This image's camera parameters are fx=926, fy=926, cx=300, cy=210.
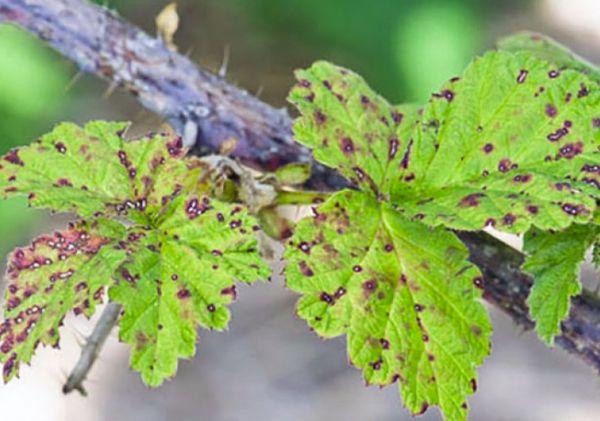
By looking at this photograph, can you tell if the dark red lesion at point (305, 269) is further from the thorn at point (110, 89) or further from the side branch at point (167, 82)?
the thorn at point (110, 89)

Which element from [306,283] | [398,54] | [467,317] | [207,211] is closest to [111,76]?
[207,211]

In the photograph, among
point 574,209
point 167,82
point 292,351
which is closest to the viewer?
point 574,209

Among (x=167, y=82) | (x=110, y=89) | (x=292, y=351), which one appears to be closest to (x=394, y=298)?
(x=167, y=82)

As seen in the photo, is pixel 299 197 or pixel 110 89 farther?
pixel 110 89

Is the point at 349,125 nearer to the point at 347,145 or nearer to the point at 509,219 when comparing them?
the point at 347,145

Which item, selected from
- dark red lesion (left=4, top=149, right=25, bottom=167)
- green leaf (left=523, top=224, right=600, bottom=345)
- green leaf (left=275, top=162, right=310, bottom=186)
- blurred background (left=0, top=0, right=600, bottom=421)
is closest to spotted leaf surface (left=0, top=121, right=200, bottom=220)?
dark red lesion (left=4, top=149, right=25, bottom=167)
